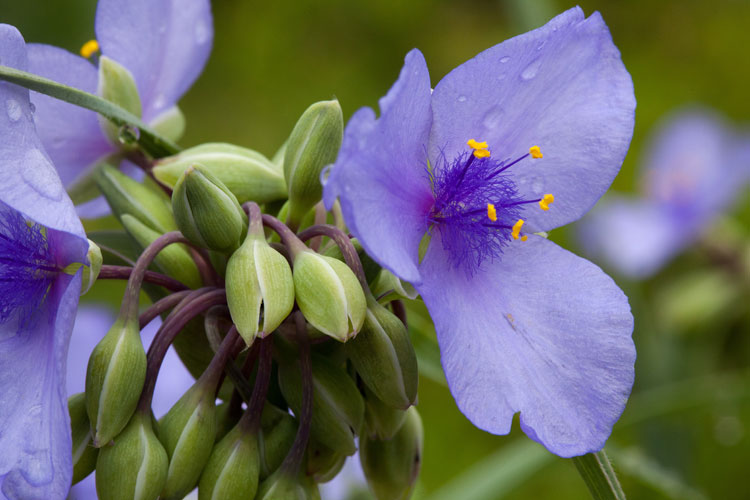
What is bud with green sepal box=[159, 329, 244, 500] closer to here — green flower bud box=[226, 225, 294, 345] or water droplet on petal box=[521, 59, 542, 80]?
green flower bud box=[226, 225, 294, 345]

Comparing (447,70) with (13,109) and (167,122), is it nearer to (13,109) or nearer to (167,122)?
(167,122)

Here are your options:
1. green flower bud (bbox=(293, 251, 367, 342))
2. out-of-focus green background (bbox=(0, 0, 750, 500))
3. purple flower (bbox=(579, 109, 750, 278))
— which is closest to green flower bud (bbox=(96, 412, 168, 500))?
green flower bud (bbox=(293, 251, 367, 342))

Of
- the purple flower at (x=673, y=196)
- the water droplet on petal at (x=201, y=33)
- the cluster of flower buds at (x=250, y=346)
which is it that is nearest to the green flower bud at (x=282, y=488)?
the cluster of flower buds at (x=250, y=346)

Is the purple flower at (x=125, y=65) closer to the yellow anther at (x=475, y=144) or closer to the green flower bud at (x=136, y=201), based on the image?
the green flower bud at (x=136, y=201)

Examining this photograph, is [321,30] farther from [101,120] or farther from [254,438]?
[254,438]

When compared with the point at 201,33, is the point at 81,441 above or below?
below

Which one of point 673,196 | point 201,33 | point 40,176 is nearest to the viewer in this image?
point 40,176

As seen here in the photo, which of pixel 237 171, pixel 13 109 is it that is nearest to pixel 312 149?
pixel 237 171
